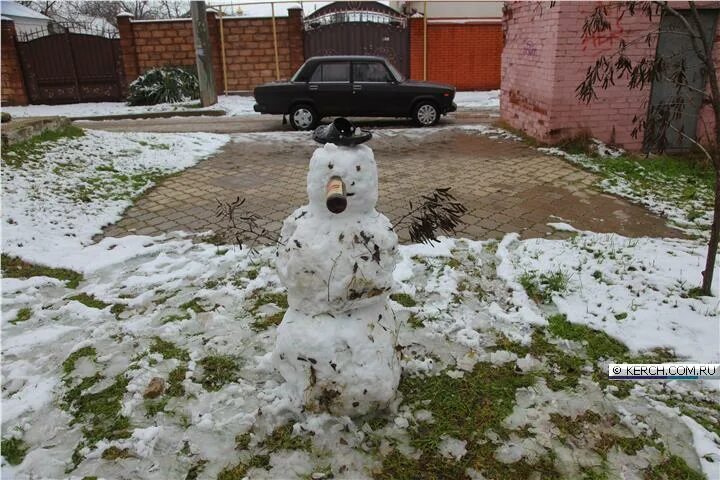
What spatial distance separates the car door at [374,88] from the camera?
34.0 ft

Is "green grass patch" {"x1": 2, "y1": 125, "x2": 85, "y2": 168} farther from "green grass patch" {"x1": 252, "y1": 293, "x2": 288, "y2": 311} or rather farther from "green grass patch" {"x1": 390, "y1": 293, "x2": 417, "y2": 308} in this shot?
"green grass patch" {"x1": 390, "y1": 293, "x2": 417, "y2": 308}

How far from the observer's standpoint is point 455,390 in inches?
107

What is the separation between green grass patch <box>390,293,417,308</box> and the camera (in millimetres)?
3610

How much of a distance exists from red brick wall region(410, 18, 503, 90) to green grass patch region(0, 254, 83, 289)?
1445 centimetres

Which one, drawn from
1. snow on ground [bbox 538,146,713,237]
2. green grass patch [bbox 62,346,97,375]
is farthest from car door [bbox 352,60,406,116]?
green grass patch [bbox 62,346,97,375]

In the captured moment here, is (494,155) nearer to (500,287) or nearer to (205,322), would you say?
(500,287)

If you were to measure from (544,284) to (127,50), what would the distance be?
17071 millimetres

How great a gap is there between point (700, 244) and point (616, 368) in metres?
2.46

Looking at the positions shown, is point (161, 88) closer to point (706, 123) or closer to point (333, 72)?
point (333, 72)

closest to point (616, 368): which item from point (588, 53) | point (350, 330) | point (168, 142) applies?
point (350, 330)

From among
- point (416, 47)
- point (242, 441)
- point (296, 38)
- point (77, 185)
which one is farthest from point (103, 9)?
point (242, 441)

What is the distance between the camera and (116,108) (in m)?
15.4

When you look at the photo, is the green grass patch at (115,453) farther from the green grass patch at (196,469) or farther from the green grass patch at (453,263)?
the green grass patch at (453,263)

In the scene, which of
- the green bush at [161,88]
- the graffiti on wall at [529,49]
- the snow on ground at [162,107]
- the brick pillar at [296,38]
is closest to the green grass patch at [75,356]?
the graffiti on wall at [529,49]
